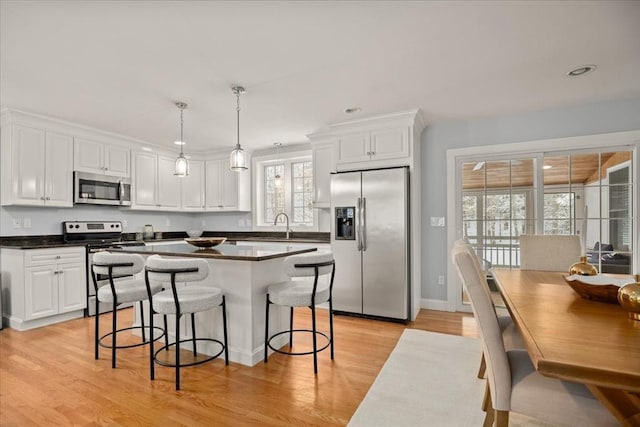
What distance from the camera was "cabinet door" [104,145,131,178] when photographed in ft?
14.8

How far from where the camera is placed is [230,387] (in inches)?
88.7

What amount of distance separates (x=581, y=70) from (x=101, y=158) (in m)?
5.47

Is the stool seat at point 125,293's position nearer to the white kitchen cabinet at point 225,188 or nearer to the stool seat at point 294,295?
the stool seat at point 294,295

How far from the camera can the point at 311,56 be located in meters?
2.40

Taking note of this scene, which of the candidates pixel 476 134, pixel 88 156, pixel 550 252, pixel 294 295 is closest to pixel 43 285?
pixel 88 156

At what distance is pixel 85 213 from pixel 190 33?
3664mm

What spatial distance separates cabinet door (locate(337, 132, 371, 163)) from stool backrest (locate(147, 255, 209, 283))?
2357 mm

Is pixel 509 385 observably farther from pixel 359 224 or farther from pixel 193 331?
pixel 359 224

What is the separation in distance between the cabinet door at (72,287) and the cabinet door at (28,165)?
850 millimetres

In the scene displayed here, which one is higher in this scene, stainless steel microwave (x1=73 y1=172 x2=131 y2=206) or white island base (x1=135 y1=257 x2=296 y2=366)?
stainless steel microwave (x1=73 y1=172 x2=131 y2=206)

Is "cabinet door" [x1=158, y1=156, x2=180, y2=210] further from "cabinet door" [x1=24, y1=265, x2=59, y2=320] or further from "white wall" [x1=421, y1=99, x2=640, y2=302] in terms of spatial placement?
"white wall" [x1=421, y1=99, x2=640, y2=302]

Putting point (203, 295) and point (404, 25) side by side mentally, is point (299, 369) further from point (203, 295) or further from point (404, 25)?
point (404, 25)

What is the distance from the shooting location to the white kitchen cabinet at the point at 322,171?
4.49 metres

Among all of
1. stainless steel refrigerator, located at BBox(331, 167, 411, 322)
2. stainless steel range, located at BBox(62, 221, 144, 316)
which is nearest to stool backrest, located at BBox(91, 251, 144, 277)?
stainless steel range, located at BBox(62, 221, 144, 316)
